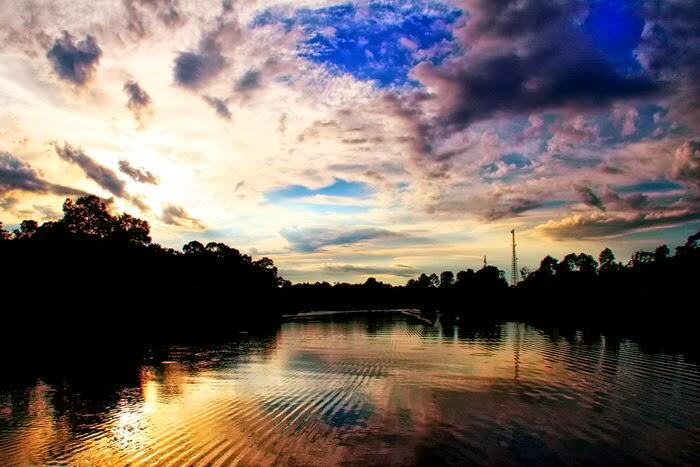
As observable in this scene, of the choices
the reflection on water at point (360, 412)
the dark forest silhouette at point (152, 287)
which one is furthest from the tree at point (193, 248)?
the reflection on water at point (360, 412)

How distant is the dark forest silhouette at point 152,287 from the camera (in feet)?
203

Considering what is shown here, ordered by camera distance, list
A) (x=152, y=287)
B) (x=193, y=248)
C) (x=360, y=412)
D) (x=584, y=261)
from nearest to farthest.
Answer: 1. (x=360, y=412)
2. (x=152, y=287)
3. (x=193, y=248)
4. (x=584, y=261)

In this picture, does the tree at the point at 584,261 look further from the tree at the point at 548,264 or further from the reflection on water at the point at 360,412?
the reflection on water at the point at 360,412

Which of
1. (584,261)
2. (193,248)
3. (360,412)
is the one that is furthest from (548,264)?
(360,412)

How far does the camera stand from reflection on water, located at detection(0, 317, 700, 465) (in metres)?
13.3

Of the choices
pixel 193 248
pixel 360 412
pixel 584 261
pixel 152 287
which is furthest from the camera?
pixel 584 261

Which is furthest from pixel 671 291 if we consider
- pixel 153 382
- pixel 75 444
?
pixel 75 444

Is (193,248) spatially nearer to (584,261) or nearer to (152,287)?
(152,287)

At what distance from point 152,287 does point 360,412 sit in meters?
78.2

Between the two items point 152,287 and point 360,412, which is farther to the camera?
point 152,287

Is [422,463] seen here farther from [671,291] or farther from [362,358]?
[671,291]

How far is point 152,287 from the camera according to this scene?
3410 inches

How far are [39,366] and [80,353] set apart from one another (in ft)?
24.9

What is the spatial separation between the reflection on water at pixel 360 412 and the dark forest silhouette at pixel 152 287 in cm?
3802
